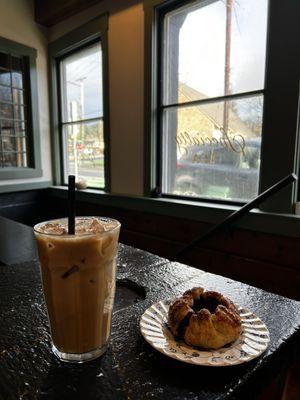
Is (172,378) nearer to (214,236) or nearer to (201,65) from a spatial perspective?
(214,236)

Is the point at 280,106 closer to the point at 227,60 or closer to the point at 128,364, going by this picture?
the point at 227,60

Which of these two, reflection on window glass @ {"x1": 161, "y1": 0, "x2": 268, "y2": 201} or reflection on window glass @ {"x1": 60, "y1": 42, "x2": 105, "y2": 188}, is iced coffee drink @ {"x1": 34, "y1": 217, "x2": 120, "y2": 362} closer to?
reflection on window glass @ {"x1": 161, "y1": 0, "x2": 268, "y2": 201}

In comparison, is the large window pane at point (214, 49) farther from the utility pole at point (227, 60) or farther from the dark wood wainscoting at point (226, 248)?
the dark wood wainscoting at point (226, 248)

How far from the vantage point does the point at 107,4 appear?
258 cm

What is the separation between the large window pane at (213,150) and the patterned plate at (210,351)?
4.79 feet

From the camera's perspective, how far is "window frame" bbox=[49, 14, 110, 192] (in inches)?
105

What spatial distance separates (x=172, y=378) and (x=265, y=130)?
163 centimetres

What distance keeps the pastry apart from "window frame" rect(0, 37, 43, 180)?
2967 mm

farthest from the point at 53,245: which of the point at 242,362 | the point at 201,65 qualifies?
the point at 201,65

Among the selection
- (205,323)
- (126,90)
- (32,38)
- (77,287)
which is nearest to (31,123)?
(32,38)

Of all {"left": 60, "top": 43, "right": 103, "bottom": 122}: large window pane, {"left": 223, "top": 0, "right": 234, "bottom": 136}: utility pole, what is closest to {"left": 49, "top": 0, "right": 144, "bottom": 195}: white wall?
{"left": 60, "top": 43, "right": 103, "bottom": 122}: large window pane

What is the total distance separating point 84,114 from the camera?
315 centimetres

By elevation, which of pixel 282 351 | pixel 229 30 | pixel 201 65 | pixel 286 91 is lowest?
pixel 282 351

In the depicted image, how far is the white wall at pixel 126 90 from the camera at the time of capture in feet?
7.83
